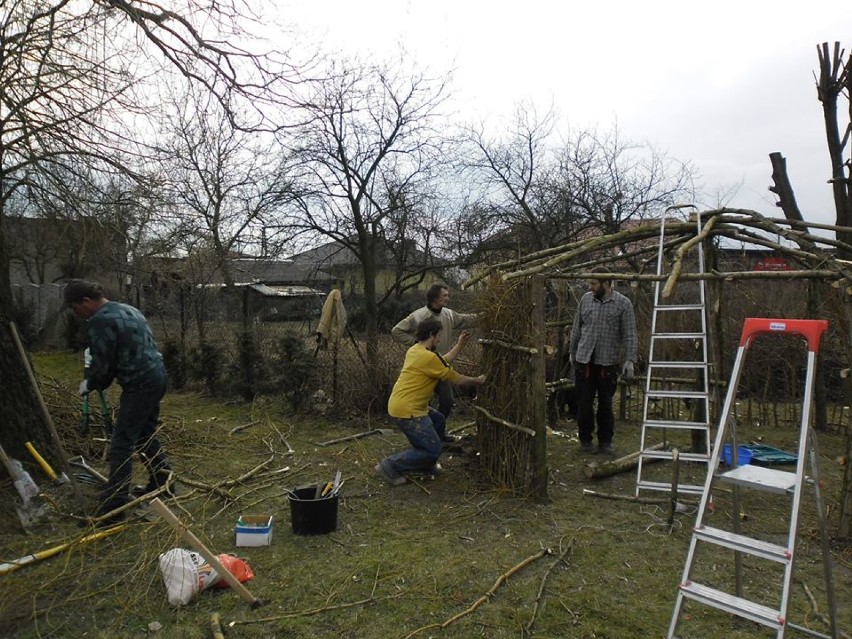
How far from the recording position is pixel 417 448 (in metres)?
5.27

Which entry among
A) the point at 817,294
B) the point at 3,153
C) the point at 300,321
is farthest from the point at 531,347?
the point at 300,321

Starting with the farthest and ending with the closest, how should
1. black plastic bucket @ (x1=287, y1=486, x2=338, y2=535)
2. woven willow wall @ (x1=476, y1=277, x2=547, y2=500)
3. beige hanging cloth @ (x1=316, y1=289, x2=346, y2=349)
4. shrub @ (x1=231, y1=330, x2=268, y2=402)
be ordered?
1. shrub @ (x1=231, y1=330, x2=268, y2=402)
2. beige hanging cloth @ (x1=316, y1=289, x2=346, y2=349)
3. woven willow wall @ (x1=476, y1=277, x2=547, y2=500)
4. black plastic bucket @ (x1=287, y1=486, x2=338, y2=535)

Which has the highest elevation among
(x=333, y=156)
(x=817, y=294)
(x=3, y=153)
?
(x=333, y=156)

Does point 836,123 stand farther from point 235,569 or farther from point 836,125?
point 235,569

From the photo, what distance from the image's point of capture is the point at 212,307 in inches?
488

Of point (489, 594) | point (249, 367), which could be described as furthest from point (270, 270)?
point (489, 594)

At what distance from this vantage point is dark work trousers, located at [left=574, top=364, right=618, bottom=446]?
19.8ft

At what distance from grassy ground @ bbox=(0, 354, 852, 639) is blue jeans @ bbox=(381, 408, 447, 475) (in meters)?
0.20

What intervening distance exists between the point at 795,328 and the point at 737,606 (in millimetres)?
1265

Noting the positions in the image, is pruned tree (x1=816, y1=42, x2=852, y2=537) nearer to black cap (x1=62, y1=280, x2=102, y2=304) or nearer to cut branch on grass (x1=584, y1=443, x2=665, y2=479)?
cut branch on grass (x1=584, y1=443, x2=665, y2=479)

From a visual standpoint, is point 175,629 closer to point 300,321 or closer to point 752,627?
point 752,627

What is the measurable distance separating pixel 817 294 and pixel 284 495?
643 cm

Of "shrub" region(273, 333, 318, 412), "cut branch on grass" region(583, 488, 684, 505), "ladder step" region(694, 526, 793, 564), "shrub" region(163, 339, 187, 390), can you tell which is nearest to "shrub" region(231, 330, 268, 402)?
"shrub" region(273, 333, 318, 412)

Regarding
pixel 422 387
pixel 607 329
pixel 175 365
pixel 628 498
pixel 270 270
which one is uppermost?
pixel 270 270
